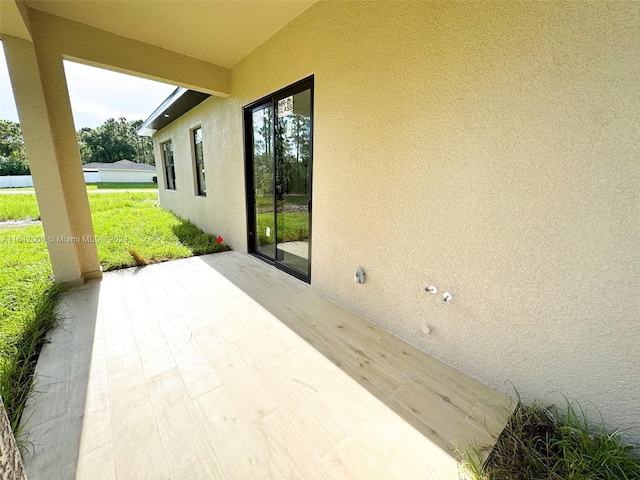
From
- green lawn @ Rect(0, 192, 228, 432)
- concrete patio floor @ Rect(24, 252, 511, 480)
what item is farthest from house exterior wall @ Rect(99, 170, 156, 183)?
concrete patio floor @ Rect(24, 252, 511, 480)

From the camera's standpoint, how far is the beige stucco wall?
3.52 ft

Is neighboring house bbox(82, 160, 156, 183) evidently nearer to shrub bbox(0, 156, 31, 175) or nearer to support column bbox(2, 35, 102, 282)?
shrub bbox(0, 156, 31, 175)

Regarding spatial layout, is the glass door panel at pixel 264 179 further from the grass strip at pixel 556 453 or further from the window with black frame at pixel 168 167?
the window with black frame at pixel 168 167

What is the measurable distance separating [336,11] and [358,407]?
2.83 meters

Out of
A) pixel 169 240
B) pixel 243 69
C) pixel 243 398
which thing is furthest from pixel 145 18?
pixel 243 398

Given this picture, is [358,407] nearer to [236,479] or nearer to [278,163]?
[236,479]

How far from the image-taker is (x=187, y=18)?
2.40 m

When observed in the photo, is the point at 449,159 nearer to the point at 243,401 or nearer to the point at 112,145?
the point at 243,401

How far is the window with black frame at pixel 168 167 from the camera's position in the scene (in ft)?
23.3

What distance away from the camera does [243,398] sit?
54.6 inches

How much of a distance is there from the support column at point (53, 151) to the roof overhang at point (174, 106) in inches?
70.8

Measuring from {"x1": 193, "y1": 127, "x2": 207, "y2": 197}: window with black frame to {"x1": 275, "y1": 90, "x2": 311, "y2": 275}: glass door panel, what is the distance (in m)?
2.71

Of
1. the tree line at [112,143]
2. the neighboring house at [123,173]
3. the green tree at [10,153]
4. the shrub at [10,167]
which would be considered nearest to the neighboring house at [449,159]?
the neighboring house at [123,173]

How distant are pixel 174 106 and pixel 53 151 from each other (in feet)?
9.62
